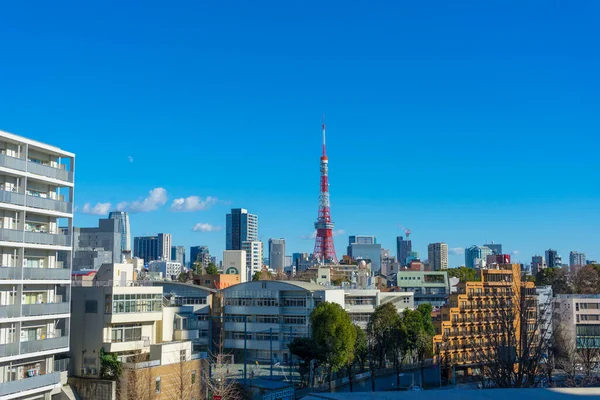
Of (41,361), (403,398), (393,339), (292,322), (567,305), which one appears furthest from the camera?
A: (567,305)

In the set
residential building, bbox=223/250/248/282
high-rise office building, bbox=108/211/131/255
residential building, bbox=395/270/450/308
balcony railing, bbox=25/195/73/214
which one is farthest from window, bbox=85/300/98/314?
high-rise office building, bbox=108/211/131/255

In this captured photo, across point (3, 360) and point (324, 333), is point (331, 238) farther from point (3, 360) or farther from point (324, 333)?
point (3, 360)

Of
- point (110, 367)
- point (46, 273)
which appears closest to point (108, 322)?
point (110, 367)

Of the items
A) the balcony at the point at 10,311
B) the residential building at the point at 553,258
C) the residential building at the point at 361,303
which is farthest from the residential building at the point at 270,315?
the residential building at the point at 553,258

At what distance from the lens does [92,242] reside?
8275cm

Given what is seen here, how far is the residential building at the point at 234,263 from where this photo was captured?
219ft

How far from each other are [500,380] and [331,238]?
101313 mm

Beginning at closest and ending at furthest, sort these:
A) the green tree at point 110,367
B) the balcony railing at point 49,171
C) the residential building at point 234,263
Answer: the balcony railing at point 49,171 → the green tree at point 110,367 → the residential building at point 234,263

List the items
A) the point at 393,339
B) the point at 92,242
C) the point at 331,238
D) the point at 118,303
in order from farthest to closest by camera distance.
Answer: the point at 331,238
the point at 92,242
the point at 393,339
the point at 118,303

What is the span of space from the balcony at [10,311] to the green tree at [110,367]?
218 inches

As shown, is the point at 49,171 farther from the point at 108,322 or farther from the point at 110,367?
the point at 110,367

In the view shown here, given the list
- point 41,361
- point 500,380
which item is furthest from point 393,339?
point 500,380

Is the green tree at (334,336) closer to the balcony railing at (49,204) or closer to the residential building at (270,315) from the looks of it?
the residential building at (270,315)

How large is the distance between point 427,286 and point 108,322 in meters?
47.3
